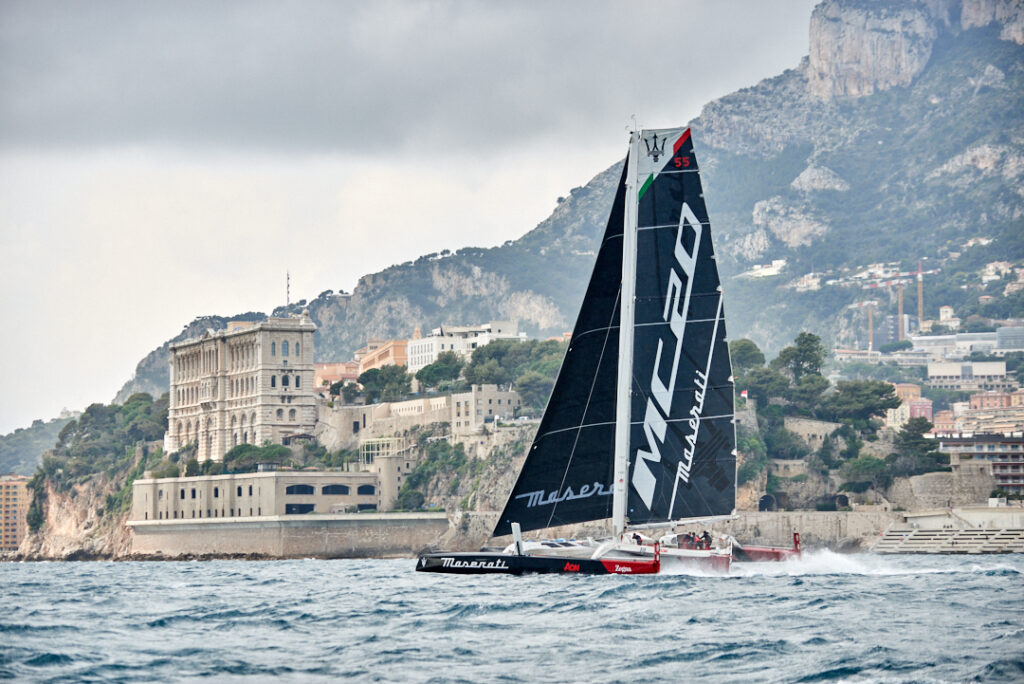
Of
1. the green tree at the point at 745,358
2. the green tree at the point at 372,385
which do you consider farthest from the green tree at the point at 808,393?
the green tree at the point at 372,385

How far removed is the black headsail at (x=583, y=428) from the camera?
37.3 metres

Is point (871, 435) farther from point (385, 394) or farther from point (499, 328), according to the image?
point (499, 328)

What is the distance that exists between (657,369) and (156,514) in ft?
258

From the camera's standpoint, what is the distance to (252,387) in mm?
122812

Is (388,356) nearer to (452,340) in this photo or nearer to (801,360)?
(452,340)

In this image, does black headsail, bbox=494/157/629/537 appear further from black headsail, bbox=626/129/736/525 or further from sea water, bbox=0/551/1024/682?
sea water, bbox=0/551/1024/682

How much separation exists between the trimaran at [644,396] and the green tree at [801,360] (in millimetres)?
81733

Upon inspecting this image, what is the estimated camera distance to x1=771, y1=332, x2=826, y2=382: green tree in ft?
392

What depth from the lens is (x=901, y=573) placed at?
43844 millimetres

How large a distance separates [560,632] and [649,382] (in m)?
10.9

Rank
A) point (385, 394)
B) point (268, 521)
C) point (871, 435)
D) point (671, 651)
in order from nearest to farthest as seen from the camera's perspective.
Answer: point (671, 651) < point (268, 521) < point (871, 435) < point (385, 394)

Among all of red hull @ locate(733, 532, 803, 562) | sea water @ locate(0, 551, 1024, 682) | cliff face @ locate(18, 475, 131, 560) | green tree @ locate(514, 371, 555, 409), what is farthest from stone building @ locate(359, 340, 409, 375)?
sea water @ locate(0, 551, 1024, 682)

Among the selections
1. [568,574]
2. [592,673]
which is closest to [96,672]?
[592,673]

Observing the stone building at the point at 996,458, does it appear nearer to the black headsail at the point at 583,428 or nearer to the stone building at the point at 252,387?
the stone building at the point at 252,387
